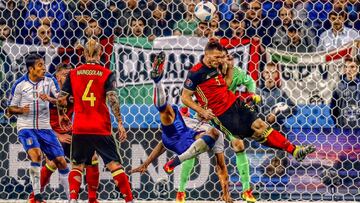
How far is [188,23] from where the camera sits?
10.2m

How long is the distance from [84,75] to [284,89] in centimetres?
220

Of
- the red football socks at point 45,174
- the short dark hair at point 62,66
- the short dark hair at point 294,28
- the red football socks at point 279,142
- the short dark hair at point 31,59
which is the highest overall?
the short dark hair at point 294,28

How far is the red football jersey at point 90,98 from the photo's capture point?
8.75 meters

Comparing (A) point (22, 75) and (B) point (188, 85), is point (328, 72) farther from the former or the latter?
(A) point (22, 75)

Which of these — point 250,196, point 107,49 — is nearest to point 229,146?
point 250,196

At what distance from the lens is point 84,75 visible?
875 centimetres

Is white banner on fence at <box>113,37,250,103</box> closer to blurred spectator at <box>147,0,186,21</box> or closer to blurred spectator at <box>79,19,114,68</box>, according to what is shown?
blurred spectator at <box>79,19,114,68</box>

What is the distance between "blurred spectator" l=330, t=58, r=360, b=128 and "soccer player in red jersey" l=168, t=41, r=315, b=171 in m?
0.88

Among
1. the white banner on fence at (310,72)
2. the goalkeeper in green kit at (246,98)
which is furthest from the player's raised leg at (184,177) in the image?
the white banner on fence at (310,72)

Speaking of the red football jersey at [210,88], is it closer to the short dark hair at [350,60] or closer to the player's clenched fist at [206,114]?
the player's clenched fist at [206,114]

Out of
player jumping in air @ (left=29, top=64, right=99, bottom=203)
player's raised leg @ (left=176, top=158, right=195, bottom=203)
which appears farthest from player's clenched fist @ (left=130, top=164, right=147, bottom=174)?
→ player jumping in air @ (left=29, top=64, right=99, bottom=203)

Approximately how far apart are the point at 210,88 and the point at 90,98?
1.04 m

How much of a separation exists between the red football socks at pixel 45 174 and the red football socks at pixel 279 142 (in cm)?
185

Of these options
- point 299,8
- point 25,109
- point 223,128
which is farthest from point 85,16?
point 299,8
